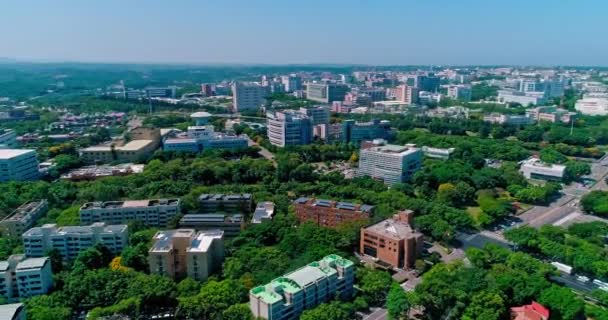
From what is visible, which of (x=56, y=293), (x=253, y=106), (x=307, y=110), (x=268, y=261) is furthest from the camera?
(x=253, y=106)

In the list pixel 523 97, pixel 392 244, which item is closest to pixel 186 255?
pixel 392 244

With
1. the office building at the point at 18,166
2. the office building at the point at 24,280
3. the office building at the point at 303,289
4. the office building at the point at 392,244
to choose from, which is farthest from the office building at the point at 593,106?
the office building at the point at 24,280

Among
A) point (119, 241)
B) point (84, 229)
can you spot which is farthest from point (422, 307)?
point (84, 229)

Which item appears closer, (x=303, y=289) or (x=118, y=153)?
(x=303, y=289)

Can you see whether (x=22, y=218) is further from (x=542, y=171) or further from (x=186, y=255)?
(x=542, y=171)

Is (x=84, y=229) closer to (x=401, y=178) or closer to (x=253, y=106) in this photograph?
Answer: (x=401, y=178)

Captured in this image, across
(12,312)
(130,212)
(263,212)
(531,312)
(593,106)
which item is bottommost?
(531,312)
